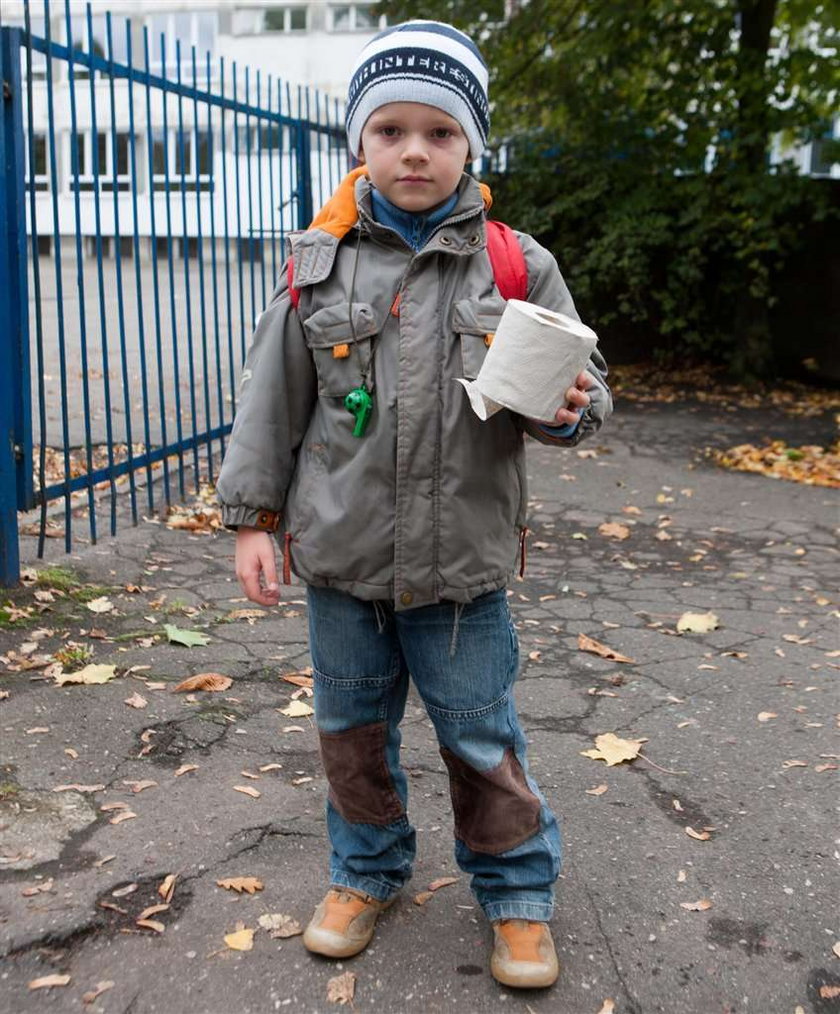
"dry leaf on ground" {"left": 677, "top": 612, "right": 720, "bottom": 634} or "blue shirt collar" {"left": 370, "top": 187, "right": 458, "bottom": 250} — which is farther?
"dry leaf on ground" {"left": 677, "top": 612, "right": 720, "bottom": 634}

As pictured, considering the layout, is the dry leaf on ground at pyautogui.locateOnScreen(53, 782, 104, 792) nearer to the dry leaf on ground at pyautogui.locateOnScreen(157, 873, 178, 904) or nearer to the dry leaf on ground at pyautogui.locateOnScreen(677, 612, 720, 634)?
the dry leaf on ground at pyautogui.locateOnScreen(157, 873, 178, 904)

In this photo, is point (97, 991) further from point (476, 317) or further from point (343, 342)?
point (476, 317)

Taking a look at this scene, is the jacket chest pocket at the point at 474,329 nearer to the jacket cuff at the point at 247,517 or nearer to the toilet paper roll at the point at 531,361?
the toilet paper roll at the point at 531,361

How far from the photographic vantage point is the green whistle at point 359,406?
215cm

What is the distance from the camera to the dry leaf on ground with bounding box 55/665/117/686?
3.69 m

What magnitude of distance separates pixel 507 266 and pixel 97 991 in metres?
1.62

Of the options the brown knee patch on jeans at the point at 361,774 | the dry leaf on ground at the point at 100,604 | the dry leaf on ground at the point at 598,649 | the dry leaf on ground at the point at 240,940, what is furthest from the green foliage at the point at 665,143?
the dry leaf on ground at the point at 240,940

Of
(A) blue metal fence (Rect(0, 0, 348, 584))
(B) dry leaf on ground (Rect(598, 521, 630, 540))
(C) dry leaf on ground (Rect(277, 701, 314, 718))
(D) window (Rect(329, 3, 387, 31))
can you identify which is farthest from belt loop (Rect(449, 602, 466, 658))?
(D) window (Rect(329, 3, 387, 31))

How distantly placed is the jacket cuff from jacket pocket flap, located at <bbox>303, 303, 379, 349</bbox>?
1.12 feet

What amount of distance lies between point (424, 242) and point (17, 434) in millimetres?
2685

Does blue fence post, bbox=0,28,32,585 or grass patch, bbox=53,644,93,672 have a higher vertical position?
blue fence post, bbox=0,28,32,585

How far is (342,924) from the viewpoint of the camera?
92.8 inches

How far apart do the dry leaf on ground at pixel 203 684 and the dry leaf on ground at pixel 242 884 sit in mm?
1144

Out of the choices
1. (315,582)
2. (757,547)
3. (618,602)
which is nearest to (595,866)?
(315,582)
